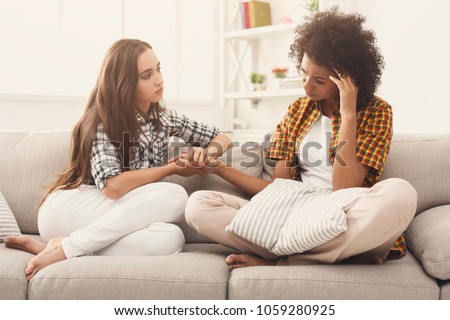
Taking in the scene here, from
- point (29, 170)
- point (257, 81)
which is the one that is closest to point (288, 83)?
point (257, 81)

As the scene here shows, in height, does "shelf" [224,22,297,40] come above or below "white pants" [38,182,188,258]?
above

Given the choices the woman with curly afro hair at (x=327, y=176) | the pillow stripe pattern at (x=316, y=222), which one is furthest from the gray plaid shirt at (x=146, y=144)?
the pillow stripe pattern at (x=316, y=222)

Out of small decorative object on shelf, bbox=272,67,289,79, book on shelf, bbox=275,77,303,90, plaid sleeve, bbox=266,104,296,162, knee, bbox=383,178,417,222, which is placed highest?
small decorative object on shelf, bbox=272,67,289,79

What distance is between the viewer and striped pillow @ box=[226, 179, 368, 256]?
1.59 metres

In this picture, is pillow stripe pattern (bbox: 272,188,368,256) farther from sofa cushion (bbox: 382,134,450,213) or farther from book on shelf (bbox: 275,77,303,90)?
book on shelf (bbox: 275,77,303,90)

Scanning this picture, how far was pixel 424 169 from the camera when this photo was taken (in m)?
2.03

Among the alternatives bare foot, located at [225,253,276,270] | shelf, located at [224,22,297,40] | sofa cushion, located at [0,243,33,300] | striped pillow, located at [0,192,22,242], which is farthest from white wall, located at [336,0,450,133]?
sofa cushion, located at [0,243,33,300]

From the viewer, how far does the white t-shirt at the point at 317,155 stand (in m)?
1.97

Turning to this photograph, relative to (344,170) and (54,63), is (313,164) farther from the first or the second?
(54,63)

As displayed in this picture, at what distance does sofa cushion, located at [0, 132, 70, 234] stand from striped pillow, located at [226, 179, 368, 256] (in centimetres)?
80

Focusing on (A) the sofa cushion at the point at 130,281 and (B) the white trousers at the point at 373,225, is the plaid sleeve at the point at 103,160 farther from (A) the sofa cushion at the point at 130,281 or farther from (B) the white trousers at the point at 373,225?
(B) the white trousers at the point at 373,225

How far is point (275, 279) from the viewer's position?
155 cm

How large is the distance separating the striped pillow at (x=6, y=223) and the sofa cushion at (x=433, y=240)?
52.4 inches

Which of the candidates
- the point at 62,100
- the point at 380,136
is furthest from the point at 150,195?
the point at 62,100
